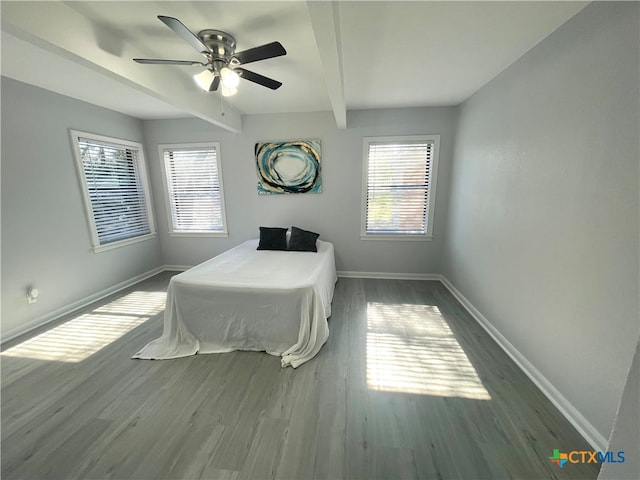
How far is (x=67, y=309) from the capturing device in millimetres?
2930

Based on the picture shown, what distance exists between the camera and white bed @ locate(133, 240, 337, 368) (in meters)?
2.17

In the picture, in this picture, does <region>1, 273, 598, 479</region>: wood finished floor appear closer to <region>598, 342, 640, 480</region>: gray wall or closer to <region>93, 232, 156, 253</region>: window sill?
<region>598, 342, 640, 480</region>: gray wall

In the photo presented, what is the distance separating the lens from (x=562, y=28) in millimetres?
1628

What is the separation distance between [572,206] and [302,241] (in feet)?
9.00

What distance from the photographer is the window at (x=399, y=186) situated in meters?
3.56

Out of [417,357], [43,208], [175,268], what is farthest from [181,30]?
[175,268]

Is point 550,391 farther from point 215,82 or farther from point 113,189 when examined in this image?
point 113,189

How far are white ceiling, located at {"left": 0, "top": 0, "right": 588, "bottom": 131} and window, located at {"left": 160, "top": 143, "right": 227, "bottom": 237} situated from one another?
1223mm

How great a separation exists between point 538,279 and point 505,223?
610mm

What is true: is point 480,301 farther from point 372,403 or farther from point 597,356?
point 372,403

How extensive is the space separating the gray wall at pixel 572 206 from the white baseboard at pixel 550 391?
0.04 metres

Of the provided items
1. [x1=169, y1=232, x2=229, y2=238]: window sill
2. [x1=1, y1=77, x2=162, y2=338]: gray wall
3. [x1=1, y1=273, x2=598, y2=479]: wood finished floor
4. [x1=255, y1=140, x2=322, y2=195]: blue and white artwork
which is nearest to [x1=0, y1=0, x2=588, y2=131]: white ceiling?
[x1=1, y1=77, x2=162, y2=338]: gray wall

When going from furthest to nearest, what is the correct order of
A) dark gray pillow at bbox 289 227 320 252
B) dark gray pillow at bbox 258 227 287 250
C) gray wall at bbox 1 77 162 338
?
dark gray pillow at bbox 258 227 287 250, dark gray pillow at bbox 289 227 320 252, gray wall at bbox 1 77 162 338

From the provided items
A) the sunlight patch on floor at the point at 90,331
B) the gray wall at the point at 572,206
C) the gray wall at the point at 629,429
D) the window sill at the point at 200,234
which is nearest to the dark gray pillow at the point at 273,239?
the window sill at the point at 200,234
